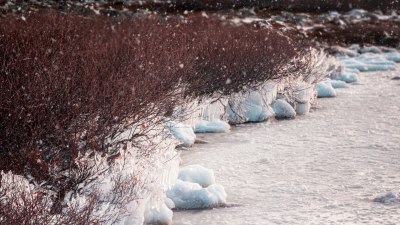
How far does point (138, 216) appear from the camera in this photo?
6.43 meters

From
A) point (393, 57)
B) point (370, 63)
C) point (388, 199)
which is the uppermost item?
point (393, 57)

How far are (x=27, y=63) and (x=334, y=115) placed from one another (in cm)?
706

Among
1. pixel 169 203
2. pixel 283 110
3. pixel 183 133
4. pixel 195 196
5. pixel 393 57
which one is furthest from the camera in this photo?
pixel 393 57

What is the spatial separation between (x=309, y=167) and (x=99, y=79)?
281cm

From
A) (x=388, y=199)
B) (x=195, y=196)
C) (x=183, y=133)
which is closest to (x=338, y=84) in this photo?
(x=183, y=133)

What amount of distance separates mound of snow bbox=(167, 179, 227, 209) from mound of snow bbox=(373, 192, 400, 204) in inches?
62.3

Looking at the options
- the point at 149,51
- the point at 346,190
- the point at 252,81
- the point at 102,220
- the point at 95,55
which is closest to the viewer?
the point at 102,220

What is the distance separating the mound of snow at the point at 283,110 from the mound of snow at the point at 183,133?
9.86 ft

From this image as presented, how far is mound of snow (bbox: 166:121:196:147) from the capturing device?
10805mm

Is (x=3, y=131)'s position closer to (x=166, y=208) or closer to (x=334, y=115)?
(x=166, y=208)

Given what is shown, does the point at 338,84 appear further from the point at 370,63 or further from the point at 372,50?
the point at 372,50

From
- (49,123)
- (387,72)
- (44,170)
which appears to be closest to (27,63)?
(49,123)

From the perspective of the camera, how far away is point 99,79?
29.3ft

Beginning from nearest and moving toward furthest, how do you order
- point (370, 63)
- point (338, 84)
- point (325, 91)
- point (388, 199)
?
point (388, 199) → point (325, 91) → point (338, 84) → point (370, 63)
